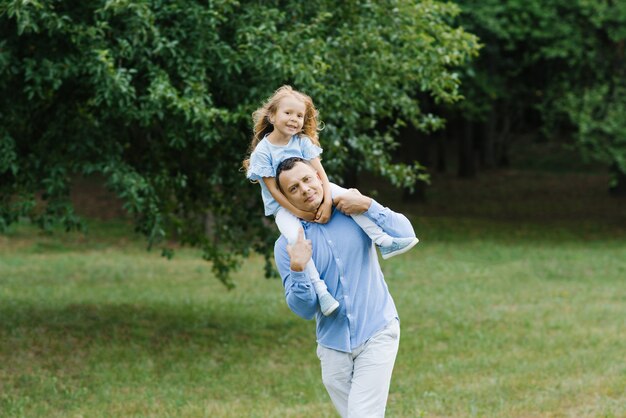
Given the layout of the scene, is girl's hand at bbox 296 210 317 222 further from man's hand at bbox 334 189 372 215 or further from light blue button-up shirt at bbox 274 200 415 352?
man's hand at bbox 334 189 372 215

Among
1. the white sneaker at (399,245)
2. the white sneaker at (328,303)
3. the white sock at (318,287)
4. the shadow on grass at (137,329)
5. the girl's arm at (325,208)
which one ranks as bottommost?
the shadow on grass at (137,329)

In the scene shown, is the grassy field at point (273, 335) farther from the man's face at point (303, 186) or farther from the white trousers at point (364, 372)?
the man's face at point (303, 186)

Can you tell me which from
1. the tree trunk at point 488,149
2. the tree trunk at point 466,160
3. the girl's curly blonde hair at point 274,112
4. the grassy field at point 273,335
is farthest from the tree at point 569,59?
the girl's curly blonde hair at point 274,112

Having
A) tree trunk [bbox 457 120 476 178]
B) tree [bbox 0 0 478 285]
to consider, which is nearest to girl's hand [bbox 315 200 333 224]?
tree [bbox 0 0 478 285]

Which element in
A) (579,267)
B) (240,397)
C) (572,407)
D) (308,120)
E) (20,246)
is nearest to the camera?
(308,120)

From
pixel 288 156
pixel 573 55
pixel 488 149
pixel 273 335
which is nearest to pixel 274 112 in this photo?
pixel 288 156

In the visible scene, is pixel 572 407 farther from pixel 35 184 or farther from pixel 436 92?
pixel 35 184

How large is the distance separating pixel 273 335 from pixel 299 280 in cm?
752

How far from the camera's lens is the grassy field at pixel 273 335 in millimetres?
8594

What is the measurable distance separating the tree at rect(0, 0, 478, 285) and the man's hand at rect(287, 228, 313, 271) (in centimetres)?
433

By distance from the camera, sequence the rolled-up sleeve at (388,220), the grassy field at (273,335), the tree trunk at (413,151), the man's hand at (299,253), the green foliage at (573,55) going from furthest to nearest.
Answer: the tree trunk at (413,151), the green foliage at (573,55), the grassy field at (273,335), the rolled-up sleeve at (388,220), the man's hand at (299,253)

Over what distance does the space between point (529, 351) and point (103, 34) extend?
5738 mm

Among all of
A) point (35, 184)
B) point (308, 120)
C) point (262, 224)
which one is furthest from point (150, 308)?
point (308, 120)

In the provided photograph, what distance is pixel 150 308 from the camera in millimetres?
13531
